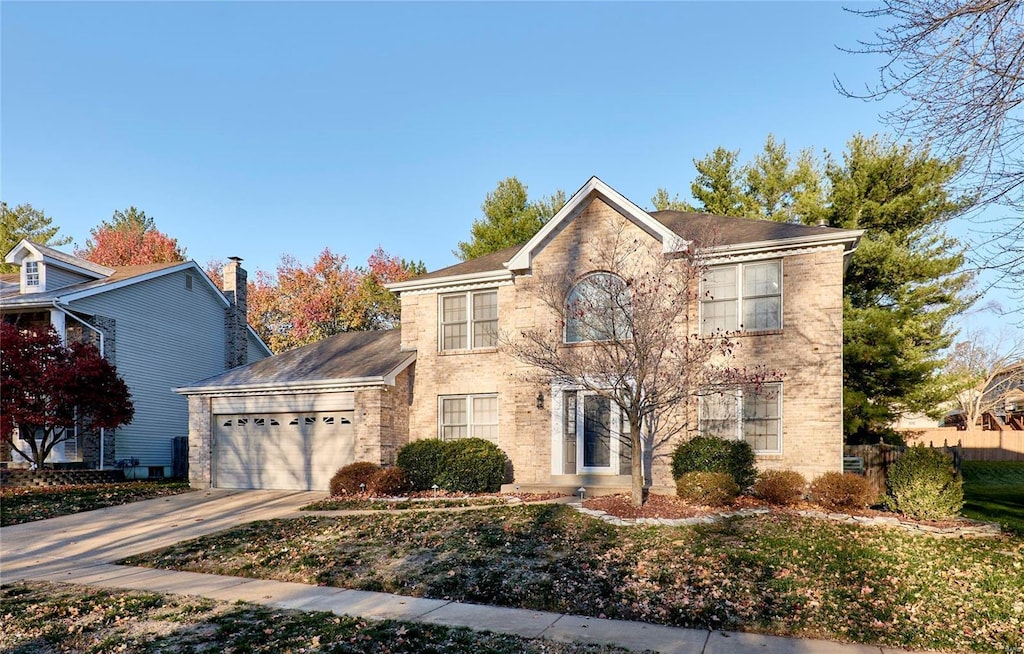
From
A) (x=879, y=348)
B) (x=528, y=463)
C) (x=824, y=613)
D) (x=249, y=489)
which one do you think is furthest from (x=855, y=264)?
(x=249, y=489)

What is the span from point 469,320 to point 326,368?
4872 mm

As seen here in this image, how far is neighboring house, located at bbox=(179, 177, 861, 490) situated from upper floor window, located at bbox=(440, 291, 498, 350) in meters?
0.03

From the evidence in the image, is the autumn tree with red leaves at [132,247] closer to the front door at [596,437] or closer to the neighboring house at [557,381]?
the neighboring house at [557,381]

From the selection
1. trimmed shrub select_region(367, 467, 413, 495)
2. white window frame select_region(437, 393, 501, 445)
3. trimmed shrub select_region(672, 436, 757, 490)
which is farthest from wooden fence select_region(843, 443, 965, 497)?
trimmed shrub select_region(367, 467, 413, 495)

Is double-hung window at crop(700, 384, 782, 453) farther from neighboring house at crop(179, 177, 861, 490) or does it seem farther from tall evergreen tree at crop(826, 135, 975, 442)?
tall evergreen tree at crop(826, 135, 975, 442)

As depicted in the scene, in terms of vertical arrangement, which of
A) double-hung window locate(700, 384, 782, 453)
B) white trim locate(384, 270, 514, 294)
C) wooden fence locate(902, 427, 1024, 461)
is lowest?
wooden fence locate(902, 427, 1024, 461)

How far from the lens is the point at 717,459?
14.4 meters

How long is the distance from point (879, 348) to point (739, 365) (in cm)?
959

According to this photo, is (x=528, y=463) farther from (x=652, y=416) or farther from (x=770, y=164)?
(x=770, y=164)

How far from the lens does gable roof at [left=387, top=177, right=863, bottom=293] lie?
49.6 feet

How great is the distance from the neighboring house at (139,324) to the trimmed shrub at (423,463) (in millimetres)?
11473

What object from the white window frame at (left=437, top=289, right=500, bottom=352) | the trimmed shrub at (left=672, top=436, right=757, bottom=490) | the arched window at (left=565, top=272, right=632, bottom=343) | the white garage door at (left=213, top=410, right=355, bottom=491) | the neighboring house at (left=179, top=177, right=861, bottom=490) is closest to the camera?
the arched window at (left=565, top=272, right=632, bottom=343)

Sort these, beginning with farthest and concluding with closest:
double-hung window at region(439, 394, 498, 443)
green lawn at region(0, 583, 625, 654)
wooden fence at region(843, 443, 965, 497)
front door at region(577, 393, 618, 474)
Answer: double-hung window at region(439, 394, 498, 443) → front door at region(577, 393, 618, 474) → wooden fence at region(843, 443, 965, 497) → green lawn at region(0, 583, 625, 654)

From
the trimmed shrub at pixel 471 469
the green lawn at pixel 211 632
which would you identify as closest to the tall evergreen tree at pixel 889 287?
the trimmed shrub at pixel 471 469
